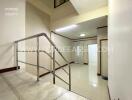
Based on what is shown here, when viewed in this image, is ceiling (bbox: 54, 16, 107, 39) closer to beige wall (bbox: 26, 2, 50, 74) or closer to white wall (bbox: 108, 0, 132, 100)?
beige wall (bbox: 26, 2, 50, 74)

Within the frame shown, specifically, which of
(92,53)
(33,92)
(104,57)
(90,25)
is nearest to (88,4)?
(90,25)

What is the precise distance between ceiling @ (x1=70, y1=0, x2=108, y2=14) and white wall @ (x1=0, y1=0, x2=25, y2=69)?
1.99 m

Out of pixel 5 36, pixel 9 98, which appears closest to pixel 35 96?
pixel 9 98

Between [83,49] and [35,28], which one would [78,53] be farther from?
[35,28]

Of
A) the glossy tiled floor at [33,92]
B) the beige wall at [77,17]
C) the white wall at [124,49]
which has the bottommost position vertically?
the glossy tiled floor at [33,92]

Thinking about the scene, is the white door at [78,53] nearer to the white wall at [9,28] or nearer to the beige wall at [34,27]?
the beige wall at [34,27]

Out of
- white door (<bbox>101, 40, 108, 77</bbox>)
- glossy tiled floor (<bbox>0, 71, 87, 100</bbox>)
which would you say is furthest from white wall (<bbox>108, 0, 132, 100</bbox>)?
white door (<bbox>101, 40, 108, 77</bbox>)

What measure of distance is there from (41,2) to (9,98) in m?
4.97

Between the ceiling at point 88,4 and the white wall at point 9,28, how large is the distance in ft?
6.54

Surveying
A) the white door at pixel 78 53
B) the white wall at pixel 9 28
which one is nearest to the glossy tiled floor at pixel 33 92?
the white wall at pixel 9 28

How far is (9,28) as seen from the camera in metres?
2.78

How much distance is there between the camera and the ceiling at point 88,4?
346 centimetres

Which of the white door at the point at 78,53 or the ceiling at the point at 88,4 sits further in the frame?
the white door at the point at 78,53

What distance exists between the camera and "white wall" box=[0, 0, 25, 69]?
2.64m
